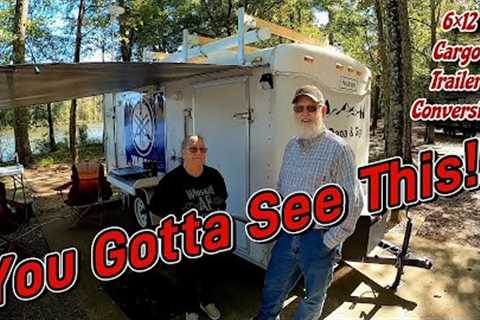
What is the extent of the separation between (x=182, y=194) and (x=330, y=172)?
1.18m

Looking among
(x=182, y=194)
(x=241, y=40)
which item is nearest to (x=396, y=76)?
(x=241, y=40)

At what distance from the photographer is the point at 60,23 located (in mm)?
14898

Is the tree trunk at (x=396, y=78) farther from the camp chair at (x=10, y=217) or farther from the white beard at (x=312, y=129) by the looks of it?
the camp chair at (x=10, y=217)

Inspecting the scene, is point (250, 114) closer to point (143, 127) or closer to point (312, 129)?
point (312, 129)

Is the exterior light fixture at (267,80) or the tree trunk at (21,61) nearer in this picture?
the exterior light fixture at (267,80)

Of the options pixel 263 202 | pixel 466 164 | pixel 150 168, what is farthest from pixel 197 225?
pixel 466 164

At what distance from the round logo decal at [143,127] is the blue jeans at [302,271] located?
10.9ft

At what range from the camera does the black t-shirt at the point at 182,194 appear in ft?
9.70

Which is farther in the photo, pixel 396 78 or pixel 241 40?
pixel 396 78

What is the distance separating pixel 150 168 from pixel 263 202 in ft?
8.31

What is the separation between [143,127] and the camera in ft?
18.7
